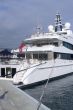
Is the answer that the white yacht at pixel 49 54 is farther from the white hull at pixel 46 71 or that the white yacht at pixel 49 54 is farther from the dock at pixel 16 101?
the dock at pixel 16 101

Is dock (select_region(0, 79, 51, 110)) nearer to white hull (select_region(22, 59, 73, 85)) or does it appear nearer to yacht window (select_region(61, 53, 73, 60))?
white hull (select_region(22, 59, 73, 85))

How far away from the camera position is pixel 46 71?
31344 mm

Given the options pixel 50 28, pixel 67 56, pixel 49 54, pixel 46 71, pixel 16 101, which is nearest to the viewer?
pixel 16 101

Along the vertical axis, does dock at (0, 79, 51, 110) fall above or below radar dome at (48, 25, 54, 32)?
below

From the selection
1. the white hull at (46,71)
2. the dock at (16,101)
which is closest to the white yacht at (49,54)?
the white hull at (46,71)

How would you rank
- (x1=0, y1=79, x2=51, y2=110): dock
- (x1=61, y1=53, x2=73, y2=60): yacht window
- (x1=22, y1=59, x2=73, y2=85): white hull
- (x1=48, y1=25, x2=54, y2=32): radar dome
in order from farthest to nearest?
(x1=48, y1=25, x2=54, y2=32): radar dome
(x1=61, y1=53, x2=73, y2=60): yacht window
(x1=22, y1=59, x2=73, y2=85): white hull
(x1=0, y1=79, x2=51, y2=110): dock

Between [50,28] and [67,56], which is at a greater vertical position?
[50,28]

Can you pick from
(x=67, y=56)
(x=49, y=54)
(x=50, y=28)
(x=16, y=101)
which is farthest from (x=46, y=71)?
(x=16, y=101)

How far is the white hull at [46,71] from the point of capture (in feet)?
90.1

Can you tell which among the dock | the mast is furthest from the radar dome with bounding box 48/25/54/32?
the dock

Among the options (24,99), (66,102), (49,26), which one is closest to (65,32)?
(49,26)

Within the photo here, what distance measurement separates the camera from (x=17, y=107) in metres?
7.15

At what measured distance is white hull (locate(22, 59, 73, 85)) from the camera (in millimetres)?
27475

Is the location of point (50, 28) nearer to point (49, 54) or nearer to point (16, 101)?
point (49, 54)
